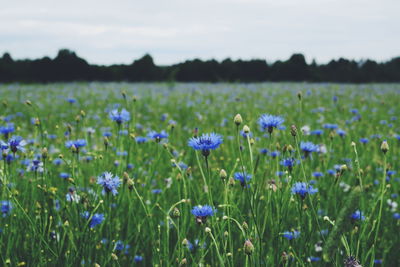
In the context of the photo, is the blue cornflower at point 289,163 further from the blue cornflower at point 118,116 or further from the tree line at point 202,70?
the tree line at point 202,70

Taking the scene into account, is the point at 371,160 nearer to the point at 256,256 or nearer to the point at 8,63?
the point at 256,256

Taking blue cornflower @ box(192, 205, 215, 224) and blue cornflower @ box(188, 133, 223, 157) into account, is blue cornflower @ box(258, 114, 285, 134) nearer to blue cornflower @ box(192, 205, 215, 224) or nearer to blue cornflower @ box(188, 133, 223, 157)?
blue cornflower @ box(188, 133, 223, 157)

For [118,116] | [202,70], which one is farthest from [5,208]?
[202,70]

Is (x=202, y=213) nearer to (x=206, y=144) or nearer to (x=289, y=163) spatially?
(x=206, y=144)

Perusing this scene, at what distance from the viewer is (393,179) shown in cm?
256

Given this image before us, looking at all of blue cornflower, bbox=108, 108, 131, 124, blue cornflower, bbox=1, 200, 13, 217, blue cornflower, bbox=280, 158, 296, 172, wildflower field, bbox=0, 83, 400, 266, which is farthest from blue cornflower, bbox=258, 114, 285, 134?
blue cornflower, bbox=1, 200, 13, 217

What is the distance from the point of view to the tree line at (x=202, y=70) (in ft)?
59.8

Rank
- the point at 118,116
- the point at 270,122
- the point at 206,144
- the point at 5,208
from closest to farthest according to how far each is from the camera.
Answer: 1. the point at 206,144
2. the point at 270,122
3. the point at 5,208
4. the point at 118,116

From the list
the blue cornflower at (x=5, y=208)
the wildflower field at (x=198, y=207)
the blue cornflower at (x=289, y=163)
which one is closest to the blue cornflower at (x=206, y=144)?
the wildflower field at (x=198, y=207)

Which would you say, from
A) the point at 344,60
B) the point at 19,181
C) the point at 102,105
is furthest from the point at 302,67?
the point at 19,181

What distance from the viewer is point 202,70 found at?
2420 cm

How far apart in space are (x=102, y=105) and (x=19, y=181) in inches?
195

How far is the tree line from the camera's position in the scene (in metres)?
18.2

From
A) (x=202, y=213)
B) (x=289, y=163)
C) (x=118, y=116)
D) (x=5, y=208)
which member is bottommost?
(x=5, y=208)
